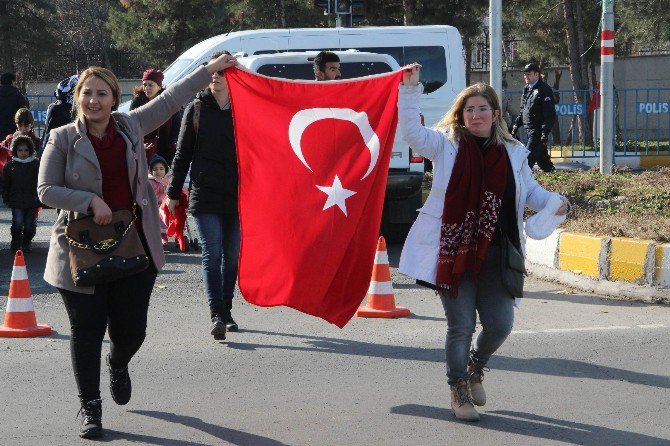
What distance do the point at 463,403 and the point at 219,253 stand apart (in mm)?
2580

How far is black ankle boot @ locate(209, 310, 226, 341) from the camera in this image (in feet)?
25.0

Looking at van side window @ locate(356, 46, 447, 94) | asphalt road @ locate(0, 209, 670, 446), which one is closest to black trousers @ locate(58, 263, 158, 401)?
asphalt road @ locate(0, 209, 670, 446)

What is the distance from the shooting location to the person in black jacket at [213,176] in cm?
759

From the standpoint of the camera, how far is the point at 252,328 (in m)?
8.14

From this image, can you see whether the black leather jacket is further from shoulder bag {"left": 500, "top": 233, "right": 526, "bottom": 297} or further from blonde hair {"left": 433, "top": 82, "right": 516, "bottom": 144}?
shoulder bag {"left": 500, "top": 233, "right": 526, "bottom": 297}

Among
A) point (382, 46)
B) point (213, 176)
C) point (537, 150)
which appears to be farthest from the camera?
point (382, 46)

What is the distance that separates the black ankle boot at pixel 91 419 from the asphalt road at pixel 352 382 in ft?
0.20

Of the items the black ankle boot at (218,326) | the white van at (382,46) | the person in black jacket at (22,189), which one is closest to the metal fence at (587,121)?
the white van at (382,46)

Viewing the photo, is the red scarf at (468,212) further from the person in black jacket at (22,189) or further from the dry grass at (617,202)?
the person in black jacket at (22,189)

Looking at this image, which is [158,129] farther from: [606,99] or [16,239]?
[606,99]

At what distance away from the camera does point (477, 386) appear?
19.3 feet

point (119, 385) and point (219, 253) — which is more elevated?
point (219, 253)

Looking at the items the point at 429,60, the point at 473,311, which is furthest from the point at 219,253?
the point at 429,60

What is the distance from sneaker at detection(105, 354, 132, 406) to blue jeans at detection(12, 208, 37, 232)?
6.37m
